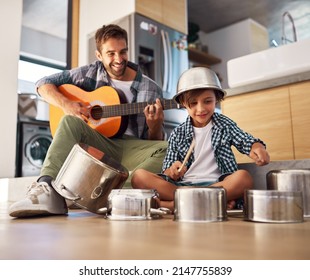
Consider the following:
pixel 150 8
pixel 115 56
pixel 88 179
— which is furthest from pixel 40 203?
pixel 150 8

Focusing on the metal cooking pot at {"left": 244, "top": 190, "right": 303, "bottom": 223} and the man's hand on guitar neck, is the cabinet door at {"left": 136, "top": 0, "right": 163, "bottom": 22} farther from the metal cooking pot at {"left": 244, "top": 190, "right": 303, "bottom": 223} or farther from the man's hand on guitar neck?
the metal cooking pot at {"left": 244, "top": 190, "right": 303, "bottom": 223}

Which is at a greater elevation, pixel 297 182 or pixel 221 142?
pixel 221 142

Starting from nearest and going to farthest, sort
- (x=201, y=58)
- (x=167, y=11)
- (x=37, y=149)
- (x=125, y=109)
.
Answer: (x=125, y=109) < (x=167, y=11) < (x=37, y=149) < (x=201, y=58)

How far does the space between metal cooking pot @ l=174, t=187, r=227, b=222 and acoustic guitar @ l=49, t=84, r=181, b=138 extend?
0.72 m

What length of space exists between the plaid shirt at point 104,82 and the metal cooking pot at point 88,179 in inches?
25.4

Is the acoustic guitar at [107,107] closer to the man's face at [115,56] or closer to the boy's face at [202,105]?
the man's face at [115,56]

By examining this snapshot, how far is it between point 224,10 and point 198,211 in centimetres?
400

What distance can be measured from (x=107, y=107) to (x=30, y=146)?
2.61m

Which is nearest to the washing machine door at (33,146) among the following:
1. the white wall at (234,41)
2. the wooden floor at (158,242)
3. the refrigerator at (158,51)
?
the refrigerator at (158,51)

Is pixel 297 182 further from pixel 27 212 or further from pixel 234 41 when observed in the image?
pixel 234 41

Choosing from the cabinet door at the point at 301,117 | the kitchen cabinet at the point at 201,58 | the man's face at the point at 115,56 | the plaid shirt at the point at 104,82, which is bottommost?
the cabinet door at the point at 301,117

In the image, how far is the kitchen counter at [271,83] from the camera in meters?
1.47

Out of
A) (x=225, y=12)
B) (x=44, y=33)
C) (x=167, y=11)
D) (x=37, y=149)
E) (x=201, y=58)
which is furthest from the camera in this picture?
(x=44, y=33)

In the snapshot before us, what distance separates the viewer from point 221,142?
1257 mm
